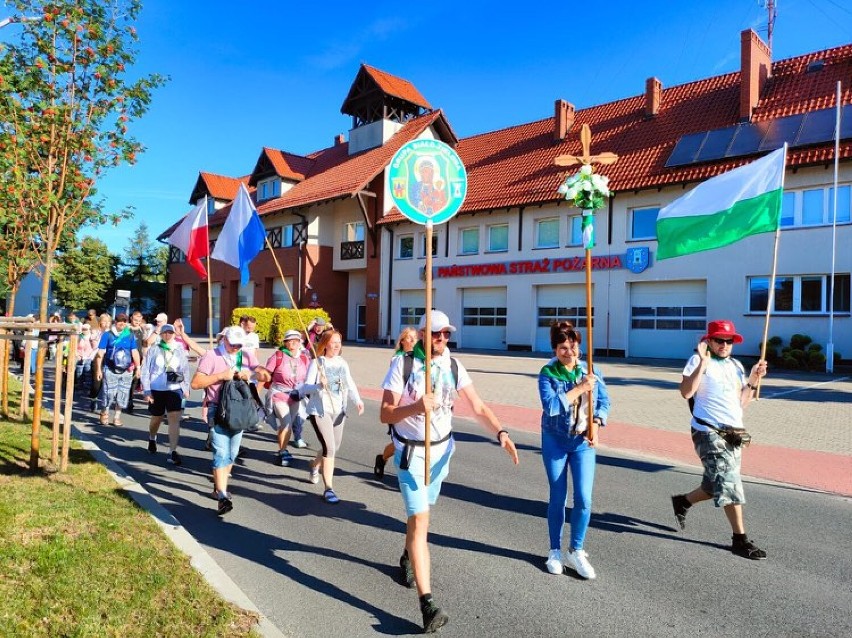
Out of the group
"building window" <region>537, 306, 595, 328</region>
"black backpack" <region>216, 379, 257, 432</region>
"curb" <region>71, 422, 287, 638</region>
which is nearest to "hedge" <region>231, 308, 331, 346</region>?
"building window" <region>537, 306, 595, 328</region>

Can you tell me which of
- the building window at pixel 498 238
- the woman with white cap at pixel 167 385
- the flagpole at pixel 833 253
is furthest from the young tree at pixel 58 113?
the building window at pixel 498 238

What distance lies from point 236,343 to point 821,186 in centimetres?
1998

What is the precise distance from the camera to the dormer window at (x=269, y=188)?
126 ft

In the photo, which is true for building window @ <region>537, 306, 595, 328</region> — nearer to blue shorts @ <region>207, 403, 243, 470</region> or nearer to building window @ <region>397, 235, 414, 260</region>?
building window @ <region>397, 235, 414, 260</region>

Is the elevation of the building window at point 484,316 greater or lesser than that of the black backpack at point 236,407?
greater

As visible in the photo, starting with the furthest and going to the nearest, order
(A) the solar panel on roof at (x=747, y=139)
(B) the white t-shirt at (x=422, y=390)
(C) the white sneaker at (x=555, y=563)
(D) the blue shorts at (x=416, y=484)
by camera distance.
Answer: (A) the solar panel on roof at (x=747, y=139) < (C) the white sneaker at (x=555, y=563) < (B) the white t-shirt at (x=422, y=390) < (D) the blue shorts at (x=416, y=484)

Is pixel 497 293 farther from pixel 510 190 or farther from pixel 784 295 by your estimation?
pixel 784 295

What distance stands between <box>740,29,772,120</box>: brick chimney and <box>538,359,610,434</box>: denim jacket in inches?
872

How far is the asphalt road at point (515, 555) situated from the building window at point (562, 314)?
1808 cm

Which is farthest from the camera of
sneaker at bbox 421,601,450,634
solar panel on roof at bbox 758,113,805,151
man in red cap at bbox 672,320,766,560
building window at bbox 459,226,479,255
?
building window at bbox 459,226,479,255

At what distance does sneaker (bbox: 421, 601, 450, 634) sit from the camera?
356 centimetres

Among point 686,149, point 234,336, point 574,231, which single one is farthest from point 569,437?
point 574,231

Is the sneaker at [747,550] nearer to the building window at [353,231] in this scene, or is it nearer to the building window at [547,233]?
the building window at [547,233]

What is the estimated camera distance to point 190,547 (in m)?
4.60
